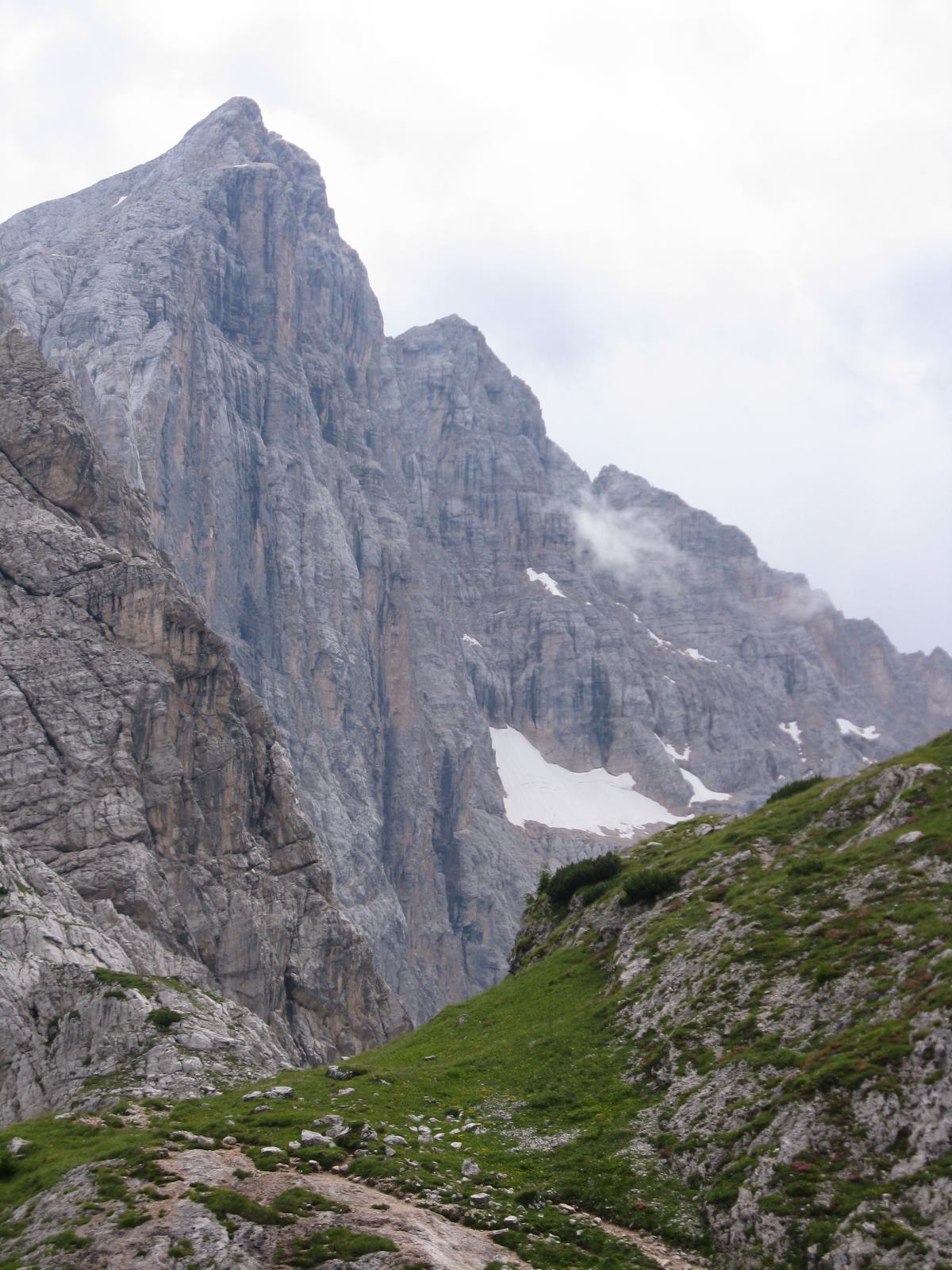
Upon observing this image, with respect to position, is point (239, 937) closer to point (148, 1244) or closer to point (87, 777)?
point (87, 777)

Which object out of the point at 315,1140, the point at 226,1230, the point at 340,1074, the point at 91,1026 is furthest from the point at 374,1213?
the point at 91,1026

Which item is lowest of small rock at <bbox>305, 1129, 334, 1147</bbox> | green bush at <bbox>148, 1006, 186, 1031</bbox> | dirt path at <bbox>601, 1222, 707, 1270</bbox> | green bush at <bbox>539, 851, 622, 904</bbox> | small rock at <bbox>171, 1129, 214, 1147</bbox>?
dirt path at <bbox>601, 1222, 707, 1270</bbox>

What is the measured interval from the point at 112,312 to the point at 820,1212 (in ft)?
596

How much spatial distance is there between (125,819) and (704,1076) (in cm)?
5473

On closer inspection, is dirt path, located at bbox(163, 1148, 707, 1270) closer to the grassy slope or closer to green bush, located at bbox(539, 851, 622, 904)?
the grassy slope

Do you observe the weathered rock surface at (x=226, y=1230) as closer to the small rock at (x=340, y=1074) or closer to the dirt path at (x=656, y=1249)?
the dirt path at (x=656, y=1249)

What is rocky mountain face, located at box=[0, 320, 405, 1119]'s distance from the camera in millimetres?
53781

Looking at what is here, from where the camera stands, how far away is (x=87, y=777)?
74.2m

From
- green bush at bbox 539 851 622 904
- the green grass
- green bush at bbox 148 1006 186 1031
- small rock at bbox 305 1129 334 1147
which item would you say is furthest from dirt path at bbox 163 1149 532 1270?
green bush at bbox 539 851 622 904

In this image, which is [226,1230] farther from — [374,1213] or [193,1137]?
[193,1137]

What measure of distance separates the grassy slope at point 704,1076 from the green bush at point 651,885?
0.54 meters

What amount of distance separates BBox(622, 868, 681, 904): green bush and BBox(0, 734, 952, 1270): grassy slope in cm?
54

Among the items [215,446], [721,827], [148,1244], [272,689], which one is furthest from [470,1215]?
[215,446]

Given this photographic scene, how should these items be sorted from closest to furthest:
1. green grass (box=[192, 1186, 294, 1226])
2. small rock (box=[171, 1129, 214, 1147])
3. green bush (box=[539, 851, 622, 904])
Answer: green grass (box=[192, 1186, 294, 1226]), small rock (box=[171, 1129, 214, 1147]), green bush (box=[539, 851, 622, 904])
